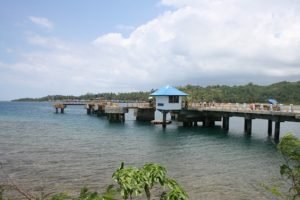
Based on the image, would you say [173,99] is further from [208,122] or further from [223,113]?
[223,113]

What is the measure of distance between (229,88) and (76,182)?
165 meters

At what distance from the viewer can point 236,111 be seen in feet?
137

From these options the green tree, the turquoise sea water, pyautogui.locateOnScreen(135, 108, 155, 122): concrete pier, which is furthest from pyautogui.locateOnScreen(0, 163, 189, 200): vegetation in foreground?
pyautogui.locateOnScreen(135, 108, 155, 122): concrete pier

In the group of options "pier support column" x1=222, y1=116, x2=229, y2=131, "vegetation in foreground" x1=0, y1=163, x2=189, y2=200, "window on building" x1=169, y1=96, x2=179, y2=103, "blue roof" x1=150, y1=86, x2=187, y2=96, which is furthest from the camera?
"window on building" x1=169, y1=96, x2=179, y2=103

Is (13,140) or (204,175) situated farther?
(13,140)

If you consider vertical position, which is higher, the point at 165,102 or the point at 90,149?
the point at 165,102

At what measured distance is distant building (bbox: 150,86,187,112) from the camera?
165 ft

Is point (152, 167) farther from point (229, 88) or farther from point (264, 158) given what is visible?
point (229, 88)

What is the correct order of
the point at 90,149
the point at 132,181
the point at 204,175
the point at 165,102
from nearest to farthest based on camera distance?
the point at 132,181, the point at 204,175, the point at 90,149, the point at 165,102

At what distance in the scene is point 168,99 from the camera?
50.5 meters

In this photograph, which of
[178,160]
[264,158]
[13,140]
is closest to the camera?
[178,160]

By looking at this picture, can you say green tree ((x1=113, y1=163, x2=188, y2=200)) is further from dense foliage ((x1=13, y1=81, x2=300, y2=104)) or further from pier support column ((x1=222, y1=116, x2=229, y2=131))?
dense foliage ((x1=13, y1=81, x2=300, y2=104))

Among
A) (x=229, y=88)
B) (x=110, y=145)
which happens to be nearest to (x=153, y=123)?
(x=110, y=145)

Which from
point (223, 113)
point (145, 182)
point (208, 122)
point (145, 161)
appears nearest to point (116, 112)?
point (208, 122)
